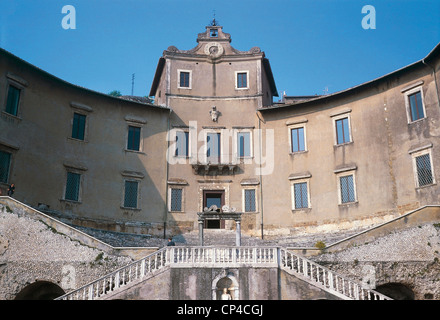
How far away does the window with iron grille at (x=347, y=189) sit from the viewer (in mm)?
35906

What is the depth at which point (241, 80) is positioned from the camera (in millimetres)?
42594

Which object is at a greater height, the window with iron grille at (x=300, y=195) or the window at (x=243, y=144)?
the window at (x=243, y=144)

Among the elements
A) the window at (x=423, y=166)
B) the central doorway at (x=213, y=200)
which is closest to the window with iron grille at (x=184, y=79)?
the central doorway at (x=213, y=200)

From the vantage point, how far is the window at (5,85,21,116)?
1324 inches

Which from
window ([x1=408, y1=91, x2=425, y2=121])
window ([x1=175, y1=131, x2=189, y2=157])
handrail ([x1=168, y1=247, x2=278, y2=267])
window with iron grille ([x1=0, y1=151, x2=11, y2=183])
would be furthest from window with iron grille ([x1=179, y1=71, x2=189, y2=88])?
handrail ([x1=168, y1=247, x2=278, y2=267])

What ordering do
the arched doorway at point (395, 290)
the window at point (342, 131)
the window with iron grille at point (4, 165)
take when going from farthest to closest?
the window at point (342, 131)
the window with iron grille at point (4, 165)
the arched doorway at point (395, 290)

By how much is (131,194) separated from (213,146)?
23.6 ft

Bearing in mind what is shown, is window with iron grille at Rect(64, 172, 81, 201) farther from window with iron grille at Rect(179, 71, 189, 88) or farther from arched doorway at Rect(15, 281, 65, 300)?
window with iron grille at Rect(179, 71, 189, 88)

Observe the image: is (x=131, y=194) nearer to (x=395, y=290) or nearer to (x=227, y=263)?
(x=227, y=263)

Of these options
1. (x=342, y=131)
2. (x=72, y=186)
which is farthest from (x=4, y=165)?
(x=342, y=131)

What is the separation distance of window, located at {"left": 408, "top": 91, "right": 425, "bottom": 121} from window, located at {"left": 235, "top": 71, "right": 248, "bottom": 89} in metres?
13.0

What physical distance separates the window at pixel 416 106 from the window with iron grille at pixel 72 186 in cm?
2220

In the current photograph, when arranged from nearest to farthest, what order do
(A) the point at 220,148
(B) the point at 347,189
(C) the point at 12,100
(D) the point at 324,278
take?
(D) the point at 324,278, (C) the point at 12,100, (B) the point at 347,189, (A) the point at 220,148

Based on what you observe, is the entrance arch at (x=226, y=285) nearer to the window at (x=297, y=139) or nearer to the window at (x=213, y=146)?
the window at (x=213, y=146)
